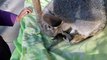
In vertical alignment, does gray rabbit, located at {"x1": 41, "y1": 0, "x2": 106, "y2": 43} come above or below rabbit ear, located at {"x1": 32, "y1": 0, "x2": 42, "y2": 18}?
below

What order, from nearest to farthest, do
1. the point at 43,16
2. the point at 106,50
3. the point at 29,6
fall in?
the point at 106,50 < the point at 43,16 < the point at 29,6

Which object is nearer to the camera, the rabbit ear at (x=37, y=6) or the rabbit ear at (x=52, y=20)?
the rabbit ear at (x=37, y=6)

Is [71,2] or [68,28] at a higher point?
[71,2]

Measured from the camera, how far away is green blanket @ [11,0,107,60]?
100 cm

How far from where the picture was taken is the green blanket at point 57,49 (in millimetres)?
1004

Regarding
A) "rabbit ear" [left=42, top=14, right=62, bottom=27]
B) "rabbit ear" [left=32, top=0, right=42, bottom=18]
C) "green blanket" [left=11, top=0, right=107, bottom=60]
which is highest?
"rabbit ear" [left=32, top=0, right=42, bottom=18]

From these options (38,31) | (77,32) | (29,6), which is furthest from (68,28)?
(29,6)

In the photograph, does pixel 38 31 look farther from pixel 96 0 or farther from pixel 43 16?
pixel 96 0

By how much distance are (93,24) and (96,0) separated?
11 cm

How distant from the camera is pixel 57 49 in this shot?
3.50 ft

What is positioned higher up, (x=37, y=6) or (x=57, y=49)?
(x=37, y=6)

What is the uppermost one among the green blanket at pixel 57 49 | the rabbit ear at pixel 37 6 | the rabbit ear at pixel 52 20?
the rabbit ear at pixel 37 6

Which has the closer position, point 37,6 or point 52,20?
point 37,6

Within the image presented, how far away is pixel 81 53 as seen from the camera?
101 centimetres
